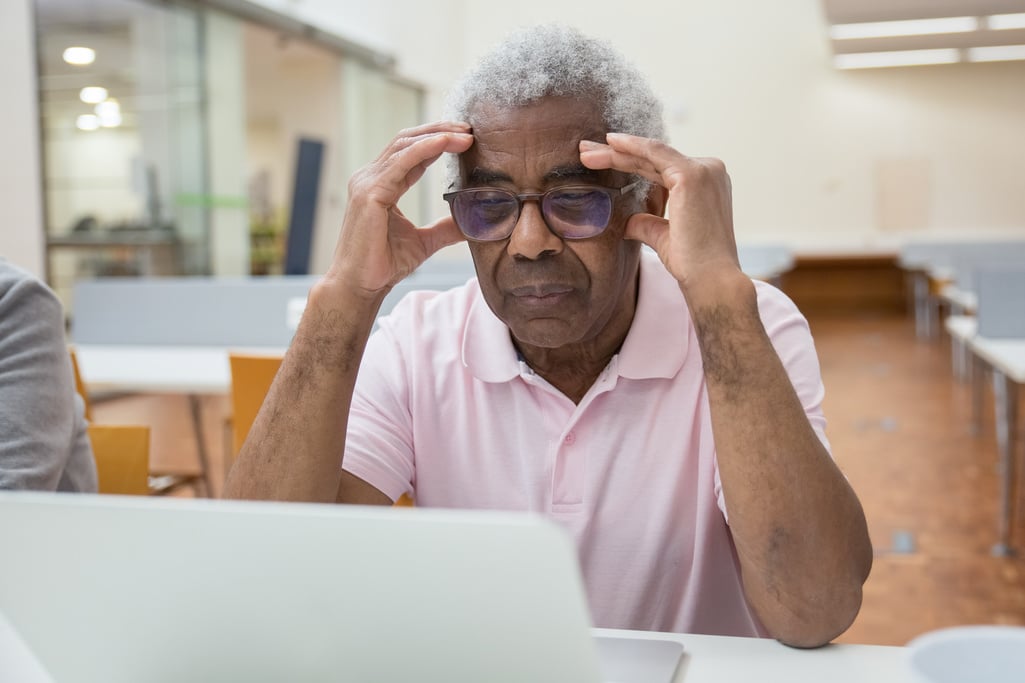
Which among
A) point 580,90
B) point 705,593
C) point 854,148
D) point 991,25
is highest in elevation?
point 991,25

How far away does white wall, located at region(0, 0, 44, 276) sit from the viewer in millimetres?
5668

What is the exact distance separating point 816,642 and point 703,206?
0.48 meters

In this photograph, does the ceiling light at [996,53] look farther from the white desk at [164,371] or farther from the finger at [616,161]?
the finger at [616,161]

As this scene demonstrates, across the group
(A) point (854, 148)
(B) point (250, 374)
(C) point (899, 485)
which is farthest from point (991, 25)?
(B) point (250, 374)

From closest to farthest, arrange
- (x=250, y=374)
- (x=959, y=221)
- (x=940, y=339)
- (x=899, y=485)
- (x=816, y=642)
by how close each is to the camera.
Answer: (x=816, y=642) → (x=250, y=374) → (x=899, y=485) → (x=940, y=339) → (x=959, y=221)

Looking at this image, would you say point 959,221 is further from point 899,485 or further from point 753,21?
point 899,485

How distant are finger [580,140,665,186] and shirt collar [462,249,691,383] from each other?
0.20 meters

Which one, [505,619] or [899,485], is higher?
[505,619]

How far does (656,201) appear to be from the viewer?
1305 millimetres

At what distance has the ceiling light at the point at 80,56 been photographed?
646 cm

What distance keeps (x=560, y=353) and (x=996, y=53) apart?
12.3 m

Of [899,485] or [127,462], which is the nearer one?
[127,462]

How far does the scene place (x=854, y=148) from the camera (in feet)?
40.9

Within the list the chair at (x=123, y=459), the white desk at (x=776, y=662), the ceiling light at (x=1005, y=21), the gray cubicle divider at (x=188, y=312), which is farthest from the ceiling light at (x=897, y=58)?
the white desk at (x=776, y=662)
